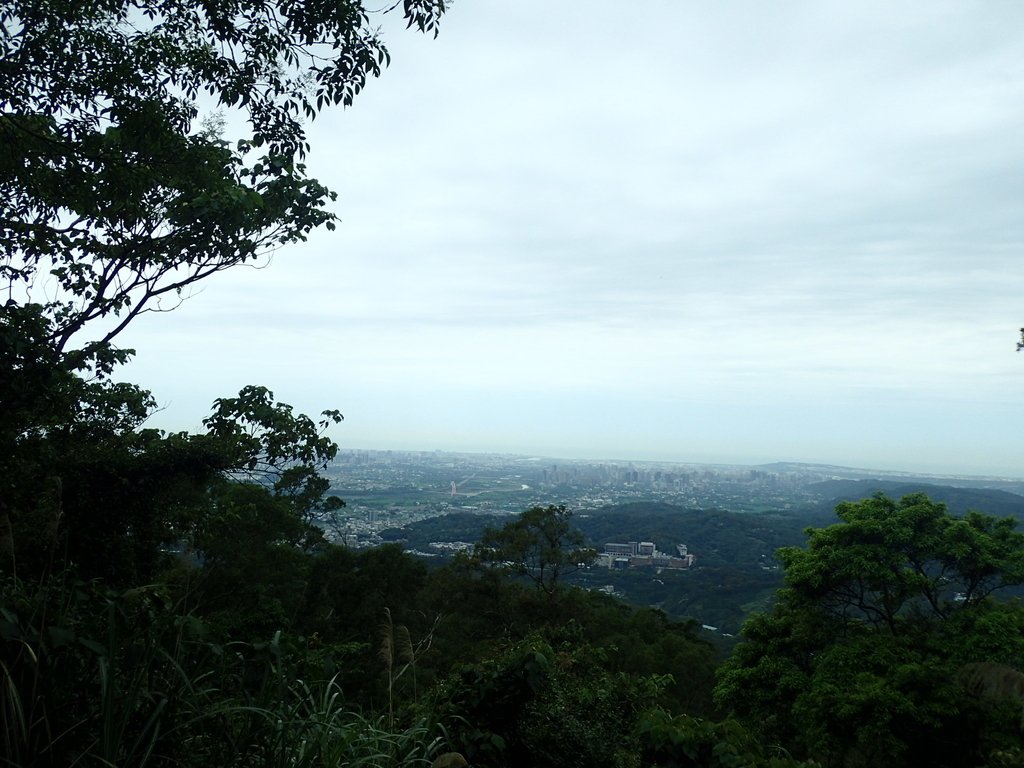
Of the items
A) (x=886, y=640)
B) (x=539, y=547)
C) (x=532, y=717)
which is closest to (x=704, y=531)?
(x=539, y=547)

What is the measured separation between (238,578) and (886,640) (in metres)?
9.95

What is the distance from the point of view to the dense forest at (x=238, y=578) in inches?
78.0

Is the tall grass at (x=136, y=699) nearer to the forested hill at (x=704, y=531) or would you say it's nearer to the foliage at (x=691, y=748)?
the foliage at (x=691, y=748)

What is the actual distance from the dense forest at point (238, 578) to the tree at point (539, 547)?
4.35m

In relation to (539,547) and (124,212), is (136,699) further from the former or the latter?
(539,547)

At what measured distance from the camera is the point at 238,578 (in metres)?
8.71

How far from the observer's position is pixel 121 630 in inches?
83.4

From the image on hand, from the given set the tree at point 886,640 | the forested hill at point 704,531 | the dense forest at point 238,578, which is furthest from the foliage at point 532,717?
the forested hill at point 704,531

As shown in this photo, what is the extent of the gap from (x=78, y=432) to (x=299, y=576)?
7493mm

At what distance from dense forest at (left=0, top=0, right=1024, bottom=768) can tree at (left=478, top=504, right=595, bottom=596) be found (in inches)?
171

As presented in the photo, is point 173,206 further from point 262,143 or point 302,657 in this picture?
point 302,657

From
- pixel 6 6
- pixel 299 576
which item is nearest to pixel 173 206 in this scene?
pixel 6 6

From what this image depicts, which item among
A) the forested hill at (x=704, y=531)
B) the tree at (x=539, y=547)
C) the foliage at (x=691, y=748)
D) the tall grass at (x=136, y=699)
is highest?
the tall grass at (x=136, y=699)

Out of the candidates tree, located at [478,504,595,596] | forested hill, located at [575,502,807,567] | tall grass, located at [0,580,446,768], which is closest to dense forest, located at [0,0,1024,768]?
tall grass, located at [0,580,446,768]
